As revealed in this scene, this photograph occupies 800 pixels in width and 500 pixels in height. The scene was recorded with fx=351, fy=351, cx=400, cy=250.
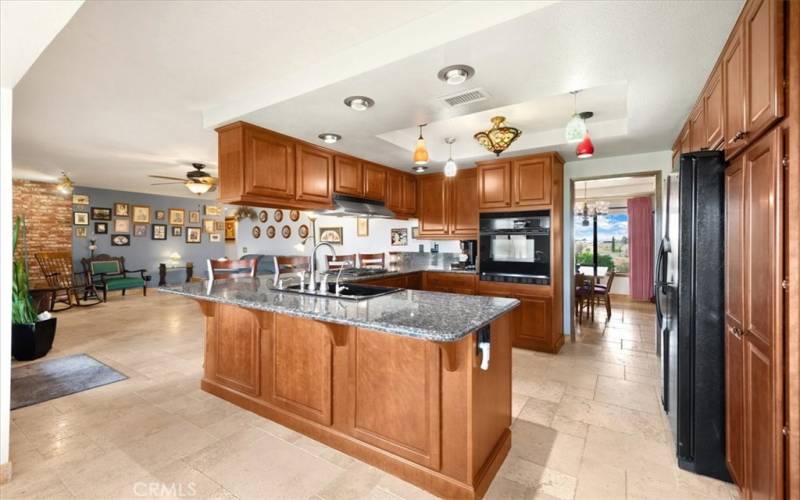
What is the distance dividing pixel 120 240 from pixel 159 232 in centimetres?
83

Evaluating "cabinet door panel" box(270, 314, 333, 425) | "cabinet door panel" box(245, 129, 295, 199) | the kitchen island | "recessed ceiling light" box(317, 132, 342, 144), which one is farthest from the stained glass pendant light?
"cabinet door panel" box(270, 314, 333, 425)

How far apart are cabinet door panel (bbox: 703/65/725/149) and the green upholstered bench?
31.0ft

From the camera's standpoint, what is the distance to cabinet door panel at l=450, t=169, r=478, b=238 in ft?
15.8

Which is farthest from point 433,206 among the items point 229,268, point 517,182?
point 229,268

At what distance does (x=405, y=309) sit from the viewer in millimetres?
1996

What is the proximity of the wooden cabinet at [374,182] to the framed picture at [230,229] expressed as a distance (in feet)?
25.3

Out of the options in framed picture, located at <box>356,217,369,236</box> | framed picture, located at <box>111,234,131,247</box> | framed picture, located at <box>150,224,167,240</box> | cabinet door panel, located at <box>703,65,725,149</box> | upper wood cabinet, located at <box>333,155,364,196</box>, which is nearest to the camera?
cabinet door panel, located at <box>703,65,725,149</box>

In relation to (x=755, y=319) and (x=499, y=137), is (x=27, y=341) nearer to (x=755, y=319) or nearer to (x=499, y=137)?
(x=499, y=137)

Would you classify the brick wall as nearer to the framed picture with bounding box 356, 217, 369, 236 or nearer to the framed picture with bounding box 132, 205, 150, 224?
the framed picture with bounding box 132, 205, 150, 224

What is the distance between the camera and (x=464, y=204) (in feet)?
16.1

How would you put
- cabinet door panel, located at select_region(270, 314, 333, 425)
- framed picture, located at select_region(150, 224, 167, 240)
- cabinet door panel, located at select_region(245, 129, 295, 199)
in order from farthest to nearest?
framed picture, located at select_region(150, 224, 167, 240) → cabinet door panel, located at select_region(245, 129, 295, 199) → cabinet door panel, located at select_region(270, 314, 333, 425)

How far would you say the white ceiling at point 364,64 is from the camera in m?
1.68

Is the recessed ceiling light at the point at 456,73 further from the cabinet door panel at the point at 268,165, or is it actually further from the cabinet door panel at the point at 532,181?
the cabinet door panel at the point at 532,181
